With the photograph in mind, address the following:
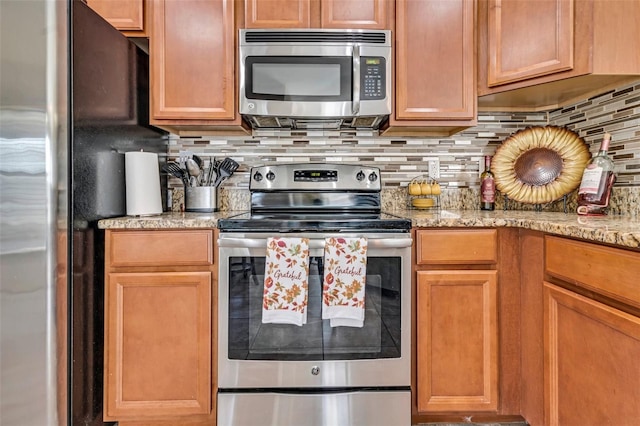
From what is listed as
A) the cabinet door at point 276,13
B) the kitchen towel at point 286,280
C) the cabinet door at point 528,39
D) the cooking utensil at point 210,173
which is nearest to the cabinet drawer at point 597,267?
the cabinet door at point 528,39

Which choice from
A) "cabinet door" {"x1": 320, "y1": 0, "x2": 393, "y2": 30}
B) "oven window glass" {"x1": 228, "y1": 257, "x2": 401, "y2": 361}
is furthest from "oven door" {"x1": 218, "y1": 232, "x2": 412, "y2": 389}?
"cabinet door" {"x1": 320, "y1": 0, "x2": 393, "y2": 30}

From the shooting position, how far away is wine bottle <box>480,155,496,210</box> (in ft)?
6.37

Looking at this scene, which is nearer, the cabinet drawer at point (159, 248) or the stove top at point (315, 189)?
the cabinet drawer at point (159, 248)

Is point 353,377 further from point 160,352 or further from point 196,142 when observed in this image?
point 196,142

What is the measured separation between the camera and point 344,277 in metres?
1.40

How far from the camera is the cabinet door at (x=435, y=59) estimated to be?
171 centimetres

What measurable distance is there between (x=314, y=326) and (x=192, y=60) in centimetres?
132

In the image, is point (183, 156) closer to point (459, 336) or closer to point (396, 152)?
point (396, 152)

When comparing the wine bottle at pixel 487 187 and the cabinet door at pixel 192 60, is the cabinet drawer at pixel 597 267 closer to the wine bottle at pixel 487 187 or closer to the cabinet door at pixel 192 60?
the wine bottle at pixel 487 187

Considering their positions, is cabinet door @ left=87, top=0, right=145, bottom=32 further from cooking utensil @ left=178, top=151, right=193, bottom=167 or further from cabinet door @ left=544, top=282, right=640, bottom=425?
cabinet door @ left=544, top=282, right=640, bottom=425

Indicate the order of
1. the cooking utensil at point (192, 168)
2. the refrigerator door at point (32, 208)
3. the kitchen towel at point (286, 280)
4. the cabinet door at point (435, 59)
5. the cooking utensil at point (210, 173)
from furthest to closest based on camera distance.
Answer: the cooking utensil at point (210, 173), the cooking utensil at point (192, 168), the cabinet door at point (435, 59), the kitchen towel at point (286, 280), the refrigerator door at point (32, 208)

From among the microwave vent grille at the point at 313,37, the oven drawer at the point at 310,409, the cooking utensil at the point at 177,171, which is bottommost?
the oven drawer at the point at 310,409

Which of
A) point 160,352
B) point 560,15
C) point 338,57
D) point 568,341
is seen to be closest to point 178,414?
point 160,352

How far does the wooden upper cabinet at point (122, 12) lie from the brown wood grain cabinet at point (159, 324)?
3.25 feet
